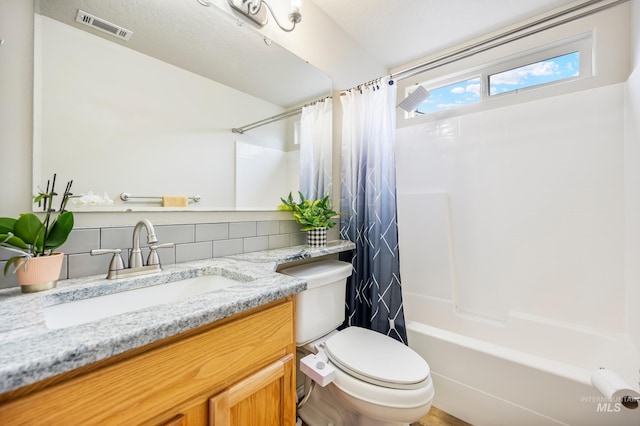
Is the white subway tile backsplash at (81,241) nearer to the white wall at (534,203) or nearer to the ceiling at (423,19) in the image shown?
the ceiling at (423,19)

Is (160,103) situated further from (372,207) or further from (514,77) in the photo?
(514,77)

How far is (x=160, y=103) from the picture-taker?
1.04 m

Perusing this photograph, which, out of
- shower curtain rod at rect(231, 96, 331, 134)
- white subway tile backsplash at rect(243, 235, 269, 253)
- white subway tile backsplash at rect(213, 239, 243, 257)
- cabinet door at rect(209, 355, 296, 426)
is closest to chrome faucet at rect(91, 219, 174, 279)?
white subway tile backsplash at rect(213, 239, 243, 257)

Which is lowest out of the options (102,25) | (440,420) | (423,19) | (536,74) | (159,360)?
(440,420)

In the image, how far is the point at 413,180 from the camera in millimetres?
2104

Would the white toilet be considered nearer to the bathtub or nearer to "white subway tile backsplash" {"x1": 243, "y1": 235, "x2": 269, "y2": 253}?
"white subway tile backsplash" {"x1": 243, "y1": 235, "x2": 269, "y2": 253}

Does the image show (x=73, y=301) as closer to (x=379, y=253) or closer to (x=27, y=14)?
(x=27, y=14)

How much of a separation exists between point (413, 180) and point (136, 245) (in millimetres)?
1883

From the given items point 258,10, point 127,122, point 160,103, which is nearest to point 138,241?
point 127,122

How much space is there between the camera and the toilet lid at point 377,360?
1.01 metres

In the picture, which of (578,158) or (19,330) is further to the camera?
(578,158)

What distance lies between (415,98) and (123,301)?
185cm

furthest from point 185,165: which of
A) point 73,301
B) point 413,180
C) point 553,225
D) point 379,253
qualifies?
point 553,225

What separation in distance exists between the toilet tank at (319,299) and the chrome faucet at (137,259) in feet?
1.85
